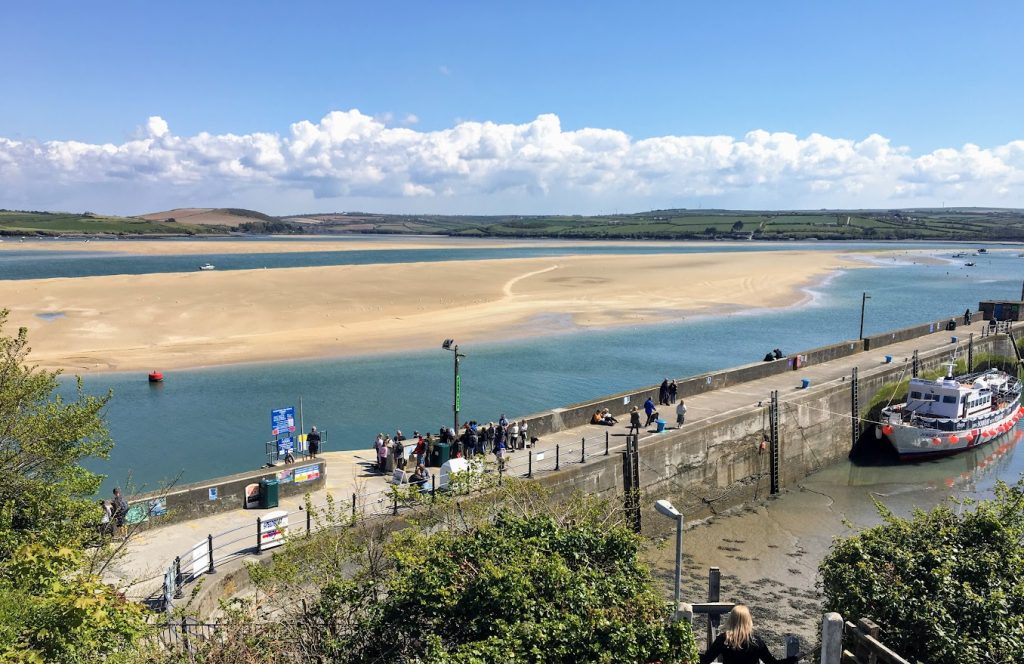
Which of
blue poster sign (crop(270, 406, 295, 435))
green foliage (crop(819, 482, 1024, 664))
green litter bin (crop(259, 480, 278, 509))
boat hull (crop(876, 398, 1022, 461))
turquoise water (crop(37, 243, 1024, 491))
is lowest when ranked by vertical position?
boat hull (crop(876, 398, 1022, 461))

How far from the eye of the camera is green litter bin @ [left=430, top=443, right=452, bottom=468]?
70.8 feet

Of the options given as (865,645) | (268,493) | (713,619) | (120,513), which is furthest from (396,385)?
(865,645)

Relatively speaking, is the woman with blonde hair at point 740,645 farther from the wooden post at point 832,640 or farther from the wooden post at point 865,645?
the wooden post at point 865,645

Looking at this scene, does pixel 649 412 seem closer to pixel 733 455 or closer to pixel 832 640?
pixel 733 455

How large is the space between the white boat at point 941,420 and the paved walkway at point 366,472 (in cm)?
253

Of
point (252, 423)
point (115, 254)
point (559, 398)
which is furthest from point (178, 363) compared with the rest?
point (115, 254)

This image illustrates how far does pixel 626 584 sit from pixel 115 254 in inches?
5536

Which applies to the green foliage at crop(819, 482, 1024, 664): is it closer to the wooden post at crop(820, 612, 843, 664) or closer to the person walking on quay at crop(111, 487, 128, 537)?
the wooden post at crop(820, 612, 843, 664)

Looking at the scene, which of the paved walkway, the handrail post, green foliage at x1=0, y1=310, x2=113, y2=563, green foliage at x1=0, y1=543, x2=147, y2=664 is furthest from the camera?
the paved walkway

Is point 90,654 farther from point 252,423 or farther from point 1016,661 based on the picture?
point 252,423

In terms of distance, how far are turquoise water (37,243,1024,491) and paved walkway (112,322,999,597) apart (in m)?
7.71

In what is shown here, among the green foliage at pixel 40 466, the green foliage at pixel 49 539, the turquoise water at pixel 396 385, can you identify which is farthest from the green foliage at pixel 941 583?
the turquoise water at pixel 396 385

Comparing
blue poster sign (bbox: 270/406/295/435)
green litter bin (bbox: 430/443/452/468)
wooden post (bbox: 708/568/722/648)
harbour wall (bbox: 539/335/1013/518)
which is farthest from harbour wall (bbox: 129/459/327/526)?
wooden post (bbox: 708/568/722/648)

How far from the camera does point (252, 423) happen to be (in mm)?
33938
